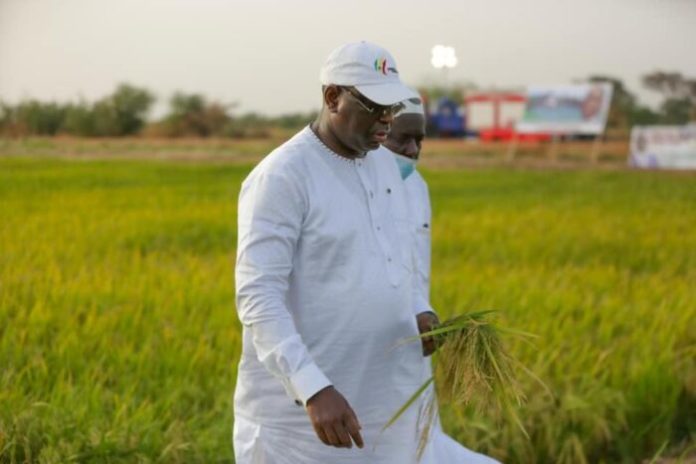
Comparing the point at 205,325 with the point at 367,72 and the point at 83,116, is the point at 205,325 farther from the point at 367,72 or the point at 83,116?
the point at 83,116

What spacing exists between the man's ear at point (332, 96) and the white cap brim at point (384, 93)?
71mm

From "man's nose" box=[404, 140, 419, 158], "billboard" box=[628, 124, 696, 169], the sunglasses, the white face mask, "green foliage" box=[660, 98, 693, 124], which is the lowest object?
"billboard" box=[628, 124, 696, 169]

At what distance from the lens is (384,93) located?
288cm

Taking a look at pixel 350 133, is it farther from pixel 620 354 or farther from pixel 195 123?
pixel 195 123

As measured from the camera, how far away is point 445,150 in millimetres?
28266

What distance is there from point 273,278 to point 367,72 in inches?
20.0

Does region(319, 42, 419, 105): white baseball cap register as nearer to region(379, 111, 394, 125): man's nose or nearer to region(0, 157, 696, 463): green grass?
region(379, 111, 394, 125): man's nose

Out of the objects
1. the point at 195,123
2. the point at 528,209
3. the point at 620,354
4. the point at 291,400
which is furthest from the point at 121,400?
the point at 195,123

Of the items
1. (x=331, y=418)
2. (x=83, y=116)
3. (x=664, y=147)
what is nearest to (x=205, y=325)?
(x=331, y=418)

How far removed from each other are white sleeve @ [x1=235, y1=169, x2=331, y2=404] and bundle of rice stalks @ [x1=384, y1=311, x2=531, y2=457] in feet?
1.15

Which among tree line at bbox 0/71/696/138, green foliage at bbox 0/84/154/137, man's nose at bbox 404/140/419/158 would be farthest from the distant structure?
man's nose at bbox 404/140/419/158

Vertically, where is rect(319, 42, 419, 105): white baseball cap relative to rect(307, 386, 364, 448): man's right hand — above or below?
above

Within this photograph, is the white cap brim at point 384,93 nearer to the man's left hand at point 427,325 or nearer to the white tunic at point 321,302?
the white tunic at point 321,302

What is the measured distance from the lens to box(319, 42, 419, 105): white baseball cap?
2.88m
